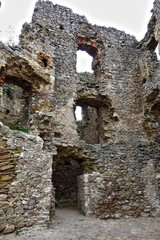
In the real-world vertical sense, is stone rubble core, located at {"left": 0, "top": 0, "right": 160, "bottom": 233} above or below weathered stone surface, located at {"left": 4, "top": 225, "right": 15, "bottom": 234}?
above

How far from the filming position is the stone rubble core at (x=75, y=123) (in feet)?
15.5

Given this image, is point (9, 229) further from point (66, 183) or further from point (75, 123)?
point (66, 183)

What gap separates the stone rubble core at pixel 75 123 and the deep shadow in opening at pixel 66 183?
0.05m

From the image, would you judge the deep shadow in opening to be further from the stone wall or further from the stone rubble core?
the stone wall

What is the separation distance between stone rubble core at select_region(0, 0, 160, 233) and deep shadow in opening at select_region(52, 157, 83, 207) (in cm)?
5

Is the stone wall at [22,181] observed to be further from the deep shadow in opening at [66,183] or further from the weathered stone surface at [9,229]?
the deep shadow in opening at [66,183]

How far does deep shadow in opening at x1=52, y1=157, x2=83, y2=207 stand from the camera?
9.81 meters

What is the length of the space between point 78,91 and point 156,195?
17.7 feet

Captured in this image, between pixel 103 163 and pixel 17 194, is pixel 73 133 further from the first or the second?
pixel 17 194

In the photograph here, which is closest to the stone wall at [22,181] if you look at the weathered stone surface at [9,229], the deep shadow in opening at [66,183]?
the weathered stone surface at [9,229]

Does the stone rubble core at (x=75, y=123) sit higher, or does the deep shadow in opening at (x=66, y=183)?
the stone rubble core at (x=75, y=123)

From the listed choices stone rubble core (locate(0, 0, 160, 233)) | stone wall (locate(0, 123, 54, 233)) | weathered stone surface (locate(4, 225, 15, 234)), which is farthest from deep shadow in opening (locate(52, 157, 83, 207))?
weathered stone surface (locate(4, 225, 15, 234))

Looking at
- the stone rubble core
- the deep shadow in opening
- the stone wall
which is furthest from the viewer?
the deep shadow in opening

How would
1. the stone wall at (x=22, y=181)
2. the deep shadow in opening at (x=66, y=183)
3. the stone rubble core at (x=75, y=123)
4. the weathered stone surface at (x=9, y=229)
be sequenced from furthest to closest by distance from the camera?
the deep shadow in opening at (x=66, y=183)
the stone rubble core at (x=75, y=123)
the stone wall at (x=22, y=181)
the weathered stone surface at (x=9, y=229)
